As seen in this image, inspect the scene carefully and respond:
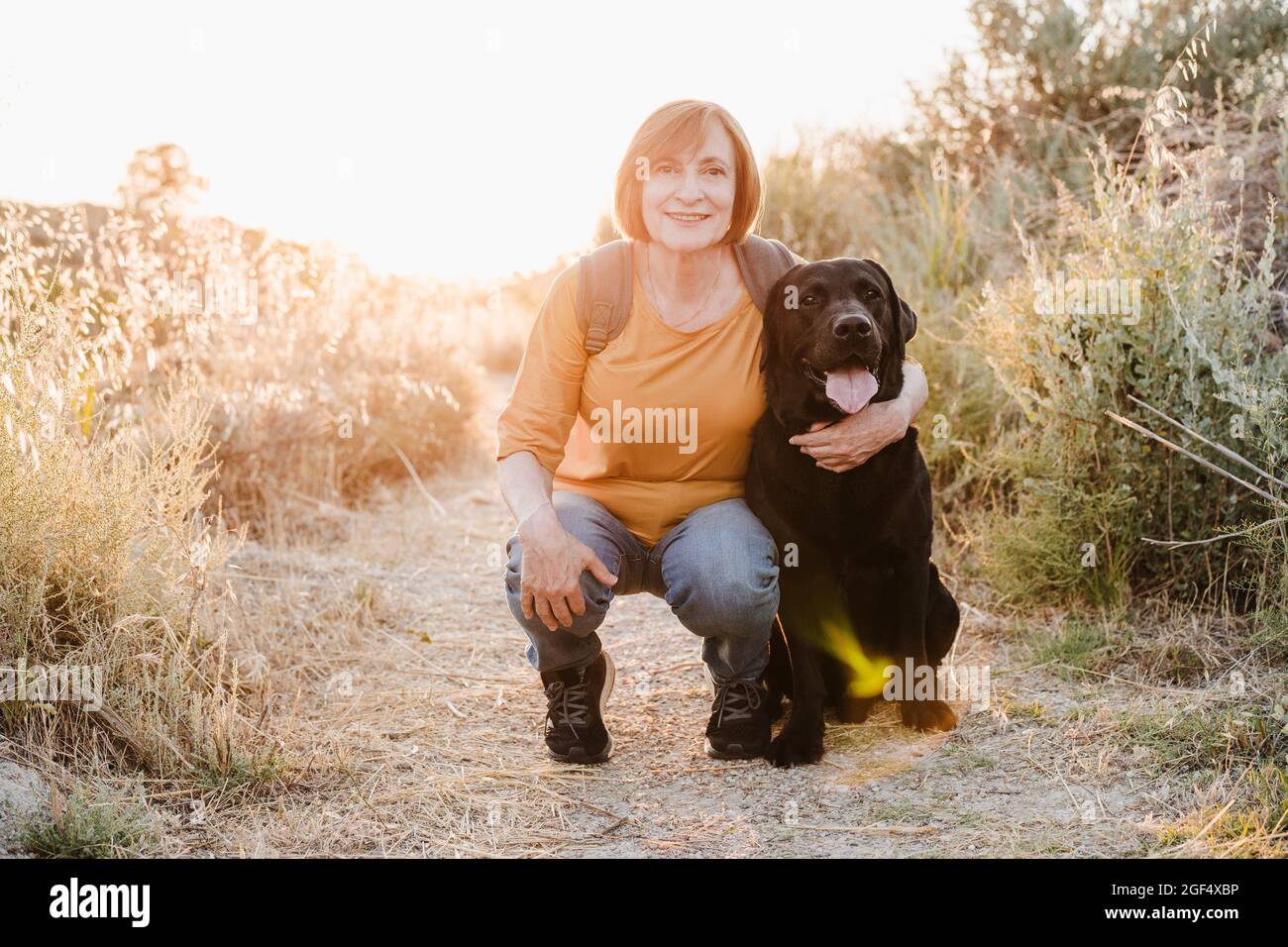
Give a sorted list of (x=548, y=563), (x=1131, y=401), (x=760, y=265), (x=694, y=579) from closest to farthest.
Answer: (x=548, y=563) < (x=694, y=579) < (x=760, y=265) < (x=1131, y=401)

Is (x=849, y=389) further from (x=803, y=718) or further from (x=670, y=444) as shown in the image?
(x=803, y=718)

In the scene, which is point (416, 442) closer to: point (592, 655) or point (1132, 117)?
point (592, 655)

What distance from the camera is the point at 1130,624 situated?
2.99 meters

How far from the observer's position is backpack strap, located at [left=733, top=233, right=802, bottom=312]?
263 cm

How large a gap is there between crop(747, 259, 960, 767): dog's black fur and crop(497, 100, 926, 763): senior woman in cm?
6

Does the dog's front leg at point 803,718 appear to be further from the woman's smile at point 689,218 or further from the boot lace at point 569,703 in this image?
the woman's smile at point 689,218

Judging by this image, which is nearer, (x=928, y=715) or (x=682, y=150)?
(x=682, y=150)

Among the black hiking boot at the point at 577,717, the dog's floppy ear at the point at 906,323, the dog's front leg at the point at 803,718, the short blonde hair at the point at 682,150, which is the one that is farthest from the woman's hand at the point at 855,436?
the black hiking boot at the point at 577,717

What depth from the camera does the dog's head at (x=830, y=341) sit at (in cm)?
238

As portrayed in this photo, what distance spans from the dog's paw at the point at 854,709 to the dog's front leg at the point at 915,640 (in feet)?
0.28

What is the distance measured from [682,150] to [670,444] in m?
0.71

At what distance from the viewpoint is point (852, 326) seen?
2.34 m

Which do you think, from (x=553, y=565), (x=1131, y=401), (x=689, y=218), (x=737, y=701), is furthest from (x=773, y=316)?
(x=1131, y=401)

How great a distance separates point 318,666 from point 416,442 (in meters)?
2.58
